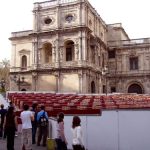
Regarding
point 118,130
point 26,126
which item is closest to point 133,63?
point 118,130

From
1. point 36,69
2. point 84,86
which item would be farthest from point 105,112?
point 36,69

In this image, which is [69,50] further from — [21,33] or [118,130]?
[118,130]

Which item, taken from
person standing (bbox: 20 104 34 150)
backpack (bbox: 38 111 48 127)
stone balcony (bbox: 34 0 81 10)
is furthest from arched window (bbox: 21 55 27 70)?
person standing (bbox: 20 104 34 150)

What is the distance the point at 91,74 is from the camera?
131 ft

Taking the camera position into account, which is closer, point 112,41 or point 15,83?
point 15,83

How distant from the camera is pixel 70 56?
41.6 m

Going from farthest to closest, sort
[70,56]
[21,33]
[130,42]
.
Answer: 1. [130,42]
2. [21,33]
3. [70,56]

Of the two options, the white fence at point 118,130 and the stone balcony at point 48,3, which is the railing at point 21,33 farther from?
the white fence at point 118,130

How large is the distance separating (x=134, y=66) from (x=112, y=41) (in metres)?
5.45

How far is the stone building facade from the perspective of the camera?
38.9 metres

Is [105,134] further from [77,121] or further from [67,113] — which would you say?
[77,121]

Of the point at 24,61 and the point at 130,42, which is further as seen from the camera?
the point at 130,42

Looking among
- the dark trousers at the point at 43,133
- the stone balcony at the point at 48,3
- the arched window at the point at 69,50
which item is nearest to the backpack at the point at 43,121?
the dark trousers at the point at 43,133

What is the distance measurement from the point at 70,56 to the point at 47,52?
11.6 feet
